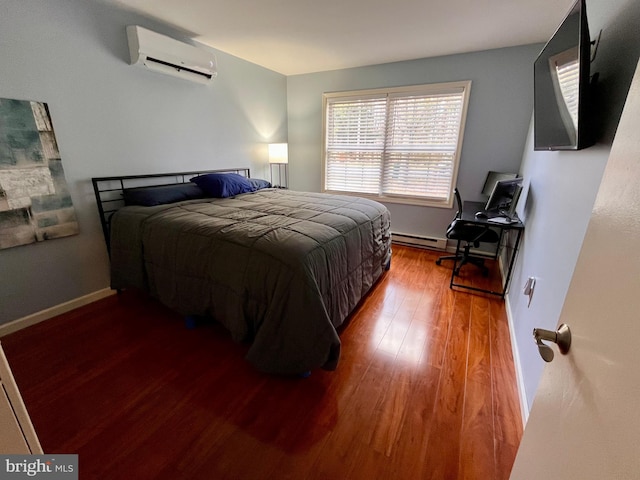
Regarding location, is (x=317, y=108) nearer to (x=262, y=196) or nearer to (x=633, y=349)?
(x=262, y=196)

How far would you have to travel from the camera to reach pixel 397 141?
3809mm

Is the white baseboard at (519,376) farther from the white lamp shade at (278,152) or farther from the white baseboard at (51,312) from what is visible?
the white lamp shade at (278,152)

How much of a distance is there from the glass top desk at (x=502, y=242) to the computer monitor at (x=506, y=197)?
0.11 metres

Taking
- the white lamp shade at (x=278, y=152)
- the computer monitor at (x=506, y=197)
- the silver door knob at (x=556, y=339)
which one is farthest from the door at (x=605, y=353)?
the white lamp shade at (x=278, y=152)

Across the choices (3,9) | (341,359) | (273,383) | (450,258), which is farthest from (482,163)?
(3,9)

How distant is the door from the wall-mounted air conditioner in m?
3.16

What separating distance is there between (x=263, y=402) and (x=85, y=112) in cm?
260

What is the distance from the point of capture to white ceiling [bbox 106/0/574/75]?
2242 mm

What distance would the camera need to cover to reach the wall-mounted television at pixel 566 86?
1.09 metres

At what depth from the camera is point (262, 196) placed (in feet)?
9.87

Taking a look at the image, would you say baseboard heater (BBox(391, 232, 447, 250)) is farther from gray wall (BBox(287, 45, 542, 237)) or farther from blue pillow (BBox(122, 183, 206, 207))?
blue pillow (BBox(122, 183, 206, 207))

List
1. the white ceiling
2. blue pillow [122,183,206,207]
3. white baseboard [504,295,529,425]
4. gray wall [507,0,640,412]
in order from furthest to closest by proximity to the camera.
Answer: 1. blue pillow [122,183,206,207]
2. the white ceiling
3. white baseboard [504,295,529,425]
4. gray wall [507,0,640,412]
